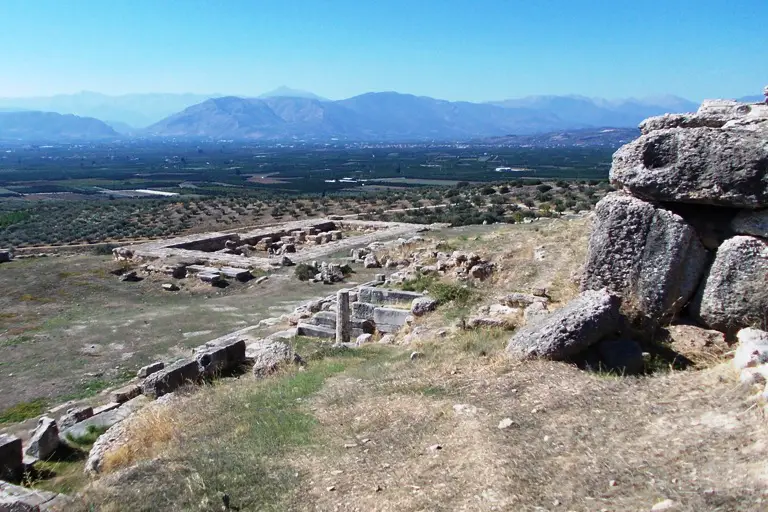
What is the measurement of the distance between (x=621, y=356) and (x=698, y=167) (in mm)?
2393

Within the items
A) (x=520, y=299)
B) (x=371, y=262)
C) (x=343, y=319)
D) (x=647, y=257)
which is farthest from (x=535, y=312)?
(x=371, y=262)

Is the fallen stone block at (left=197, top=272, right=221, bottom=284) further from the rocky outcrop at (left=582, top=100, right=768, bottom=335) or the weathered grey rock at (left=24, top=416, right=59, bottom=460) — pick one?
the rocky outcrop at (left=582, top=100, right=768, bottom=335)

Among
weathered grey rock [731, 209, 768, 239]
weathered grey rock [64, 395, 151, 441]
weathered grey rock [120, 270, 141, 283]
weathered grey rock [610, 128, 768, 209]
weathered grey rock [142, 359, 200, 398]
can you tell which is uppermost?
weathered grey rock [610, 128, 768, 209]

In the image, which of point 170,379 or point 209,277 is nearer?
point 170,379

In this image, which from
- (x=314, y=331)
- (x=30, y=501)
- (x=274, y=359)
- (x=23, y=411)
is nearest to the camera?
(x=30, y=501)

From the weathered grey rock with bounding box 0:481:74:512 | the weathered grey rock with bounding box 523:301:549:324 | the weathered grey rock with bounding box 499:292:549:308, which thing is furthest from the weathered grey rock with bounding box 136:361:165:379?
the weathered grey rock with bounding box 523:301:549:324

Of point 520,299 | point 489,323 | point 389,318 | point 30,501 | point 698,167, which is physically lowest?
point 389,318

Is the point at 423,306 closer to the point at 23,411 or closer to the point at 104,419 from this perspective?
the point at 104,419

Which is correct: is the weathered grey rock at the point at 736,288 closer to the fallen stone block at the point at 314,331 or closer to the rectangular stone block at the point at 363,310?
the rectangular stone block at the point at 363,310

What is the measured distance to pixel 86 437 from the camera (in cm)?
917

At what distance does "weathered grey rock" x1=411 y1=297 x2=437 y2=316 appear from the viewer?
12.6 meters

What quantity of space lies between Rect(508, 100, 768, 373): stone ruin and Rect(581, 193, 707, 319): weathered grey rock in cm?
1

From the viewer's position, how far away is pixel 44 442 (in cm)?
862

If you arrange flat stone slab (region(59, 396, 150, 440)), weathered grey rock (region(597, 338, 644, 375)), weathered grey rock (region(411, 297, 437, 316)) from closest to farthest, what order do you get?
weathered grey rock (region(597, 338, 644, 375)) < flat stone slab (region(59, 396, 150, 440)) < weathered grey rock (region(411, 297, 437, 316))
